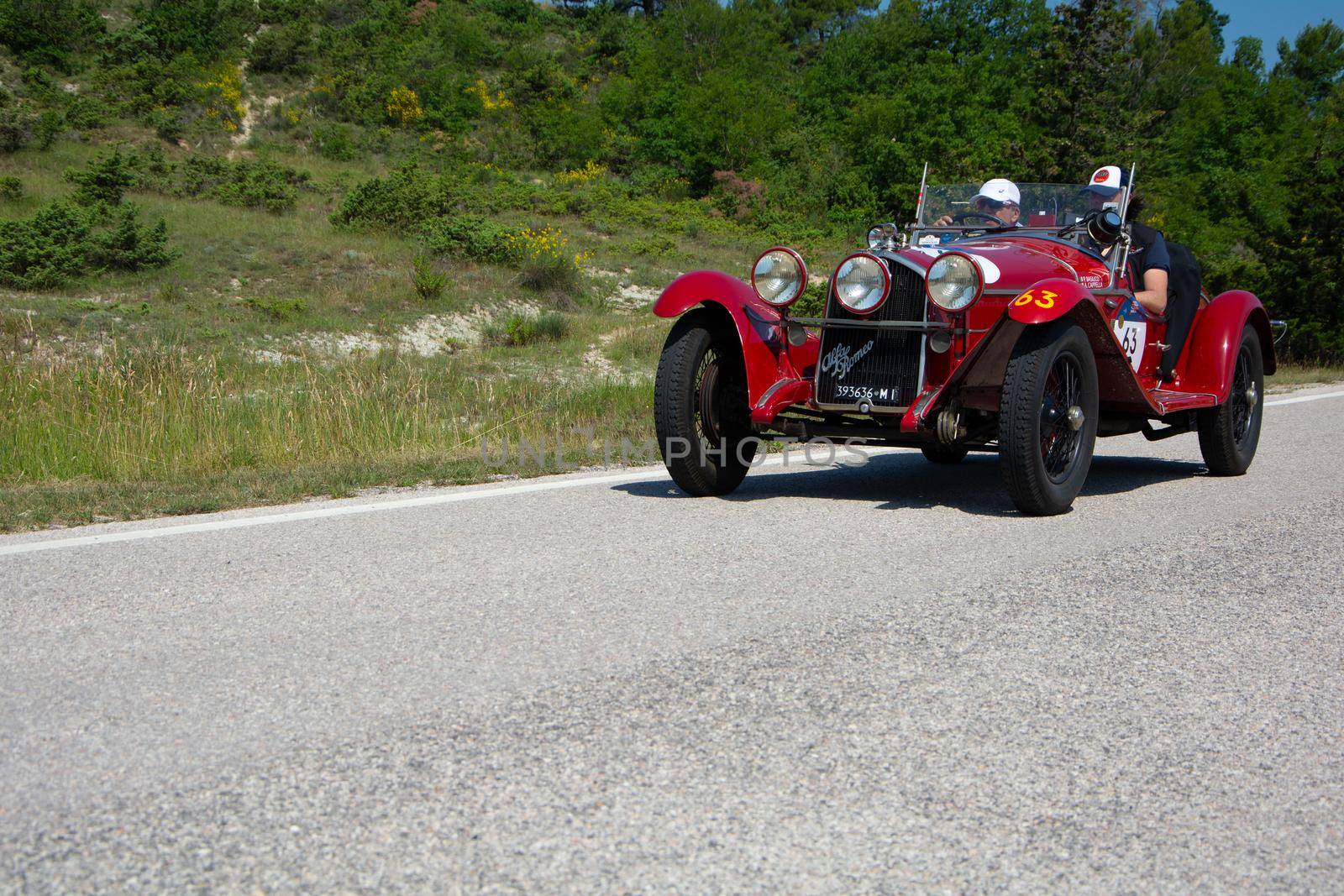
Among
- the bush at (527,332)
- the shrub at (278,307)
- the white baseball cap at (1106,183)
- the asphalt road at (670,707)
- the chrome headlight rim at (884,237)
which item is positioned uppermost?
the white baseball cap at (1106,183)

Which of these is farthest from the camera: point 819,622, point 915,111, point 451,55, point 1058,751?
point 451,55

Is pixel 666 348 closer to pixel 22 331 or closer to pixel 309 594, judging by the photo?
pixel 309 594

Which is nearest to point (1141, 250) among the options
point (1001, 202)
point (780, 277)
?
point (1001, 202)

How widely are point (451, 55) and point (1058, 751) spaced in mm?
54237

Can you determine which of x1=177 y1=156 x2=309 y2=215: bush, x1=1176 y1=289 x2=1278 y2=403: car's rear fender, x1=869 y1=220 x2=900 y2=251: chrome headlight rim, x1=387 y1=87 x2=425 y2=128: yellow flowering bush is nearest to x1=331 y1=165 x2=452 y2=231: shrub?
x1=177 y1=156 x2=309 y2=215: bush

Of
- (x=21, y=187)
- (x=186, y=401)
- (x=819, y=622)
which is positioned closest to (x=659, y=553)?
(x=819, y=622)

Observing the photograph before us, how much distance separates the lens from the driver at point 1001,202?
26.0ft

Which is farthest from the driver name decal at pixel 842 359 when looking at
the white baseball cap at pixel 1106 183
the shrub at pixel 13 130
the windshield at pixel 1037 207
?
the shrub at pixel 13 130

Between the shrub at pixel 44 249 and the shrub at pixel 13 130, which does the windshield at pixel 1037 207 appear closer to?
the shrub at pixel 44 249

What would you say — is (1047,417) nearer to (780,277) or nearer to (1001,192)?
(780,277)

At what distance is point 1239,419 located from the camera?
26.9ft

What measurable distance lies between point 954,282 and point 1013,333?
392mm

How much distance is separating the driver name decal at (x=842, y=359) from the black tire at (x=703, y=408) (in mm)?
456

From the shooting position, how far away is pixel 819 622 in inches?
167
